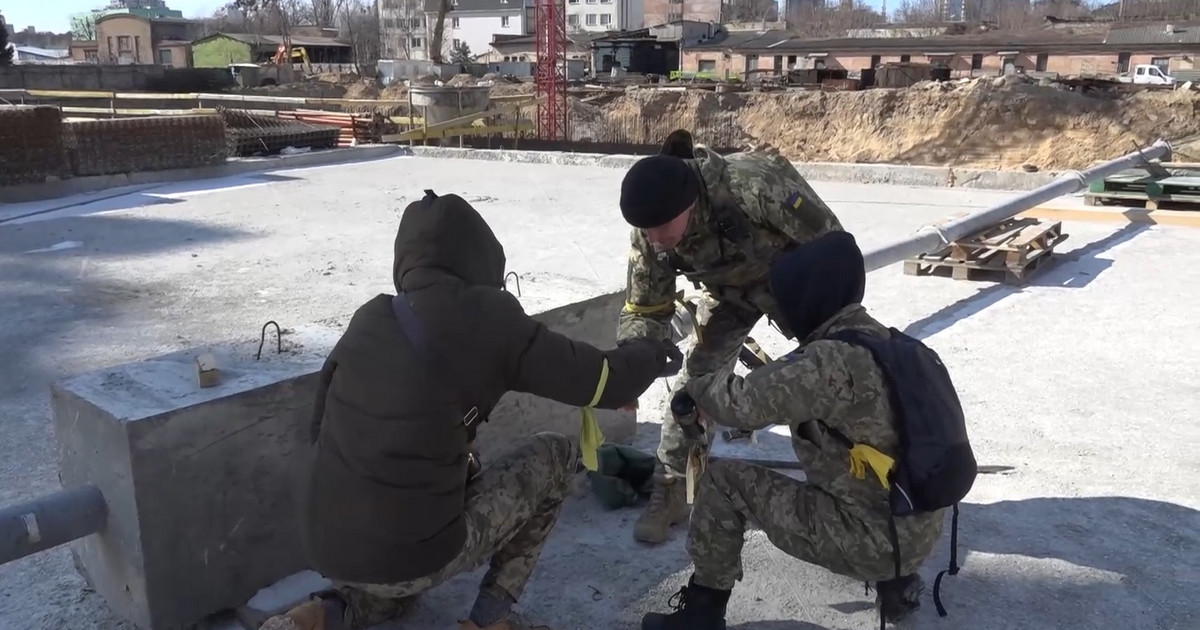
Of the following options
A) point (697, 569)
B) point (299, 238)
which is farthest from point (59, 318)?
point (697, 569)

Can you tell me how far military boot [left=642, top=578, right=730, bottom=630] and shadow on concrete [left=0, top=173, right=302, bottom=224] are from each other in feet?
32.2

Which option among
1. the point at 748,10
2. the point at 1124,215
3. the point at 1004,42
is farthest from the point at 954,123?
the point at 748,10

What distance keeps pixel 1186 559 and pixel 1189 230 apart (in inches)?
287

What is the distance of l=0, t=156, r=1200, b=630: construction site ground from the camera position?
2990 mm

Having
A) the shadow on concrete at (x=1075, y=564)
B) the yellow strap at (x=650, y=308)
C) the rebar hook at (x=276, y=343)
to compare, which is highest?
the yellow strap at (x=650, y=308)

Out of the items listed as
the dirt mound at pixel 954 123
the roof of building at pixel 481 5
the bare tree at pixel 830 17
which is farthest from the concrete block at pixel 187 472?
the roof of building at pixel 481 5

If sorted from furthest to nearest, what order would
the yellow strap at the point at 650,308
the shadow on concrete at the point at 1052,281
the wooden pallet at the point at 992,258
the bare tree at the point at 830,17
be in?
the bare tree at the point at 830,17, the wooden pallet at the point at 992,258, the shadow on concrete at the point at 1052,281, the yellow strap at the point at 650,308

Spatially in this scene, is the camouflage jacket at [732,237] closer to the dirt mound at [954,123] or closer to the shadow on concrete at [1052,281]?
the shadow on concrete at [1052,281]

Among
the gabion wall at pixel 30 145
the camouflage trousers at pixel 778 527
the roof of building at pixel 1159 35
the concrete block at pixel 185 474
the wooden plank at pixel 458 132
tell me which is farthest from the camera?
the roof of building at pixel 1159 35

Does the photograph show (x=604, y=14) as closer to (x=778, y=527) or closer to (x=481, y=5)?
(x=481, y=5)

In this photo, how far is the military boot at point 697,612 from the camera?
8.75ft

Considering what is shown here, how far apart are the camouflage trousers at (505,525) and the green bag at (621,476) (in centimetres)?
83

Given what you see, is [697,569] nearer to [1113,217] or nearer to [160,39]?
[1113,217]

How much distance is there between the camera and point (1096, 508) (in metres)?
3.59
